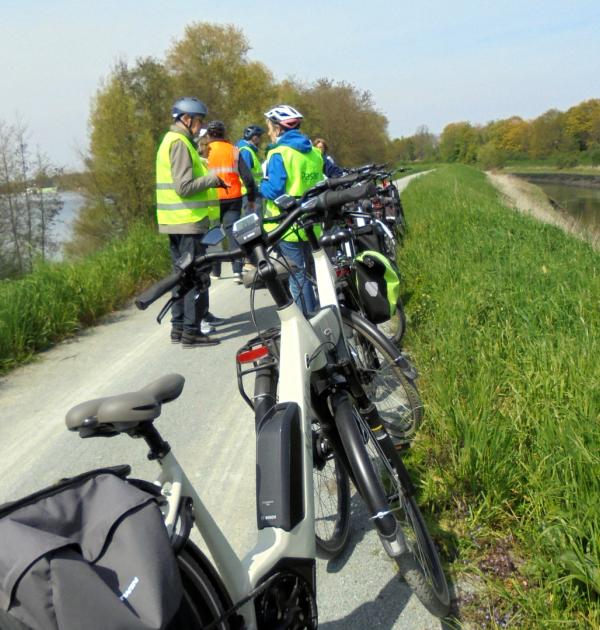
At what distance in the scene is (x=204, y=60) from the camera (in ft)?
142

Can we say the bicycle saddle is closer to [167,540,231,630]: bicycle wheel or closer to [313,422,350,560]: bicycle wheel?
[167,540,231,630]: bicycle wheel

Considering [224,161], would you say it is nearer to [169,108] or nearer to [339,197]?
[339,197]

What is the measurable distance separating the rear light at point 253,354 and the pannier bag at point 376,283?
1649 millimetres

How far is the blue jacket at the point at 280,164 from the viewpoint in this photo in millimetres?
5109

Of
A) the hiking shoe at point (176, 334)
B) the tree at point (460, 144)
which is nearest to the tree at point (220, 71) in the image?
the hiking shoe at point (176, 334)

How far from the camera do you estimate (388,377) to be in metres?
Answer: 3.84

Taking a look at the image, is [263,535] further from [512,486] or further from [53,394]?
[53,394]

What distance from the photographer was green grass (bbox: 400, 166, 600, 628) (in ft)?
7.61

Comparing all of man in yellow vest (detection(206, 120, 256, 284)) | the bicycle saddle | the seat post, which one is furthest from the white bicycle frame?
man in yellow vest (detection(206, 120, 256, 284))

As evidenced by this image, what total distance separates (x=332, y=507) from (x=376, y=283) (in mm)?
1528

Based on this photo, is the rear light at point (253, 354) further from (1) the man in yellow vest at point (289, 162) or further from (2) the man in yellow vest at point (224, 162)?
(2) the man in yellow vest at point (224, 162)

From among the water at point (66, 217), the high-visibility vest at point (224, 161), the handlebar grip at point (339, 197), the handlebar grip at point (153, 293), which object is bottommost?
the water at point (66, 217)

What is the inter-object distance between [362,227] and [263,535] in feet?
12.9

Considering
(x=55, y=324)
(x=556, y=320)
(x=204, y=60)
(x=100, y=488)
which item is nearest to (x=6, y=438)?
(x=55, y=324)
